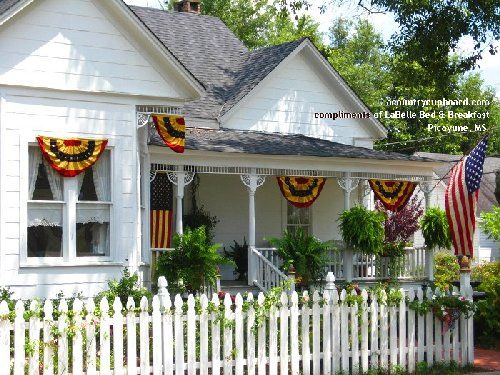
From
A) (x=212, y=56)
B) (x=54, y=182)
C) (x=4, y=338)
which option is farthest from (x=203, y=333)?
(x=212, y=56)

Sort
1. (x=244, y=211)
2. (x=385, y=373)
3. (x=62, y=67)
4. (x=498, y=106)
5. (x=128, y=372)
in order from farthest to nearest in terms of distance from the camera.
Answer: (x=498, y=106) → (x=244, y=211) → (x=62, y=67) → (x=385, y=373) → (x=128, y=372)

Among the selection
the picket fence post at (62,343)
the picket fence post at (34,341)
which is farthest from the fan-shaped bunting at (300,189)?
the picket fence post at (34,341)

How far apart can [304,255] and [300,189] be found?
241cm

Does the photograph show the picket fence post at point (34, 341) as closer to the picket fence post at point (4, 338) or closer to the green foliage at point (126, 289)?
the picket fence post at point (4, 338)

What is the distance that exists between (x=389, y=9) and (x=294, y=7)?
2725 mm

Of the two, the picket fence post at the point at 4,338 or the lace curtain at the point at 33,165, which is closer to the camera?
the picket fence post at the point at 4,338

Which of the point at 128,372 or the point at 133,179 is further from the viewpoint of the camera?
the point at 133,179

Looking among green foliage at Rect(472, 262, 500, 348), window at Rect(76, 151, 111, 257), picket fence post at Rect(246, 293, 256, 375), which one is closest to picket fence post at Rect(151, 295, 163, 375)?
picket fence post at Rect(246, 293, 256, 375)

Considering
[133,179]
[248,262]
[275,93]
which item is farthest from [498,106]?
[133,179]

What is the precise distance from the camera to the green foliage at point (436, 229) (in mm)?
22172

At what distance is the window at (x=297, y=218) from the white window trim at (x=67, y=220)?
875 cm

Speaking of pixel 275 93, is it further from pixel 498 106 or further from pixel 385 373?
pixel 498 106

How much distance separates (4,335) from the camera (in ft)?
33.1

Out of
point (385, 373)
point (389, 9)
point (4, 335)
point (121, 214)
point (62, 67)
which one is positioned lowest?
point (385, 373)
